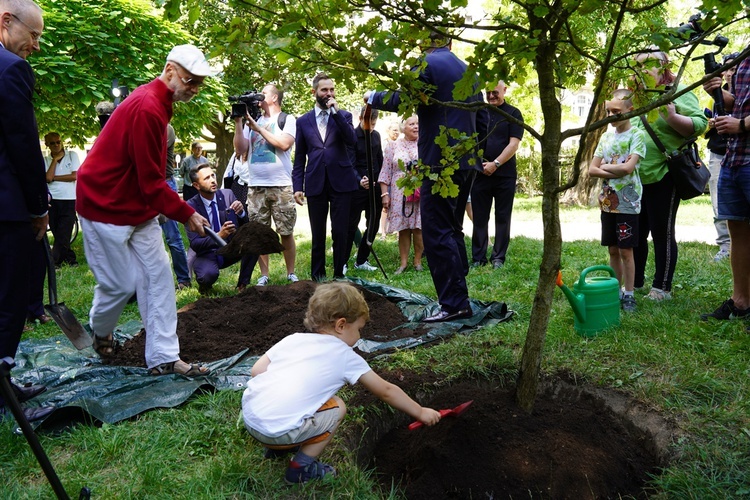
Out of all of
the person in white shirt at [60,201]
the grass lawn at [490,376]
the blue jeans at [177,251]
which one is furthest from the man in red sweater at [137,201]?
the person in white shirt at [60,201]

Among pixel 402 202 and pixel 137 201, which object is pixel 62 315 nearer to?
pixel 137 201

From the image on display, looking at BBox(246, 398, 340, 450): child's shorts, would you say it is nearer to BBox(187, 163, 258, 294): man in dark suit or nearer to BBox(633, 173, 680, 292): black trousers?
BBox(633, 173, 680, 292): black trousers

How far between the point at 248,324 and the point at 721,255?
574 cm

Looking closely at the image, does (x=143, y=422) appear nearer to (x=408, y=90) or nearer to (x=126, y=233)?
(x=126, y=233)

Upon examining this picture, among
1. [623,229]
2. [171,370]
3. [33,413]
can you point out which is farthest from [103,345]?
[623,229]

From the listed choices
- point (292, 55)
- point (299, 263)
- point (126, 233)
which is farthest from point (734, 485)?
point (299, 263)

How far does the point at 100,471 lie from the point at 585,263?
6.08m

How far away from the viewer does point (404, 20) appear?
2.57m

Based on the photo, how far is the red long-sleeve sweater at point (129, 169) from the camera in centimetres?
368

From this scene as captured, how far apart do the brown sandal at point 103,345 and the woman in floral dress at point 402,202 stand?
13.0 feet

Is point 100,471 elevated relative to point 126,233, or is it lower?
lower

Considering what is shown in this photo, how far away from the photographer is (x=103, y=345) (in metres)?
4.22

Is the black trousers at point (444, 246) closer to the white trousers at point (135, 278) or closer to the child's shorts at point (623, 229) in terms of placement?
the child's shorts at point (623, 229)

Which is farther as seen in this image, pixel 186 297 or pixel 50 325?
pixel 186 297
